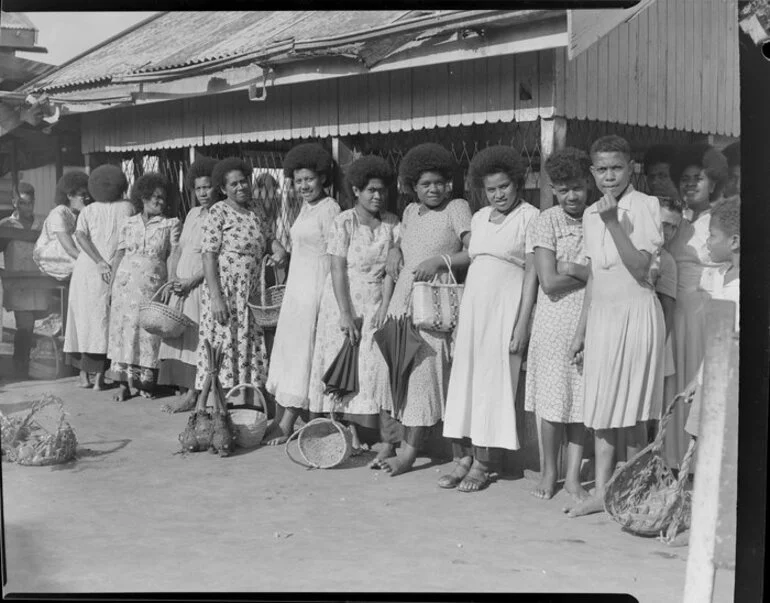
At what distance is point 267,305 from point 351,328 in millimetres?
943

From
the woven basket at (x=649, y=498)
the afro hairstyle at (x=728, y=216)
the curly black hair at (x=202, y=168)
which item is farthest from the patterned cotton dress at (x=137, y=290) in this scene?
the afro hairstyle at (x=728, y=216)

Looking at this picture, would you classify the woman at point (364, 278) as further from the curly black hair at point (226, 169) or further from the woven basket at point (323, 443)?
the curly black hair at point (226, 169)

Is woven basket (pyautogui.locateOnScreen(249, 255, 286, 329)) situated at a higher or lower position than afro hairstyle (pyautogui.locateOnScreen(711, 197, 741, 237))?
lower

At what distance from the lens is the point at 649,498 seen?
4.85 metres

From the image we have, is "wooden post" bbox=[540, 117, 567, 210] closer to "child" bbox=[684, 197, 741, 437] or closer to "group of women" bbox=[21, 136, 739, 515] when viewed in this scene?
"group of women" bbox=[21, 136, 739, 515]

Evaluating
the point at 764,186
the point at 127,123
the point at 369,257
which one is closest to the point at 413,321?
the point at 369,257

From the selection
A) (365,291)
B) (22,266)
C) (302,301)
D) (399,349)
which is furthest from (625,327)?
(22,266)

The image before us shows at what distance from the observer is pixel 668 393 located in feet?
17.2

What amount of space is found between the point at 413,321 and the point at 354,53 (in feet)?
5.21

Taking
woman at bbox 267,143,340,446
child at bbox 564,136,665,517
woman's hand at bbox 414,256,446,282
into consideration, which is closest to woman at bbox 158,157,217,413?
woman at bbox 267,143,340,446

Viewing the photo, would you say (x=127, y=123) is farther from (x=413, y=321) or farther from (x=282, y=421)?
(x=413, y=321)

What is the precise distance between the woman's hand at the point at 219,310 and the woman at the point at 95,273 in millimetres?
1161

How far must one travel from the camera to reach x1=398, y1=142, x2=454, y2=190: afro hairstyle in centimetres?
572

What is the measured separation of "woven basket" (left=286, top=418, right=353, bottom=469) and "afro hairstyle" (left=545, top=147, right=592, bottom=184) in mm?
2032
